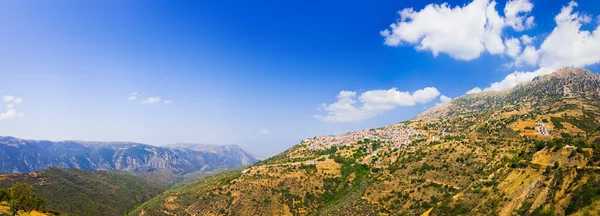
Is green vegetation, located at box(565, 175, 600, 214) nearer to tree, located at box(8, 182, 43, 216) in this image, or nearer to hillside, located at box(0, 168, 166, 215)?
tree, located at box(8, 182, 43, 216)

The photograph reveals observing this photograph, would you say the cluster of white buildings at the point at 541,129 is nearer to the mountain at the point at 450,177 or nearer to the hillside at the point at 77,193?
the mountain at the point at 450,177

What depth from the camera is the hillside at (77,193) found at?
14326 cm

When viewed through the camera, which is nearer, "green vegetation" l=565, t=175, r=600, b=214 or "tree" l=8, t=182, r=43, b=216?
"green vegetation" l=565, t=175, r=600, b=214

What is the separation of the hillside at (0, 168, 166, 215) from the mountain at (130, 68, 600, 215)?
58572 mm

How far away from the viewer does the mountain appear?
39.9 metres

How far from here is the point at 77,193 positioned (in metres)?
160

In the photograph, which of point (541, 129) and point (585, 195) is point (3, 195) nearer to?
point (585, 195)

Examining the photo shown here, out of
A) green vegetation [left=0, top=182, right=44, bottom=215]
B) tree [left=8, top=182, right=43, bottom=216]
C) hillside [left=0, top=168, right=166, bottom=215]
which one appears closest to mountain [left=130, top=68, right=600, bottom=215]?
tree [left=8, top=182, right=43, bottom=216]

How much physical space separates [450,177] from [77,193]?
17734cm

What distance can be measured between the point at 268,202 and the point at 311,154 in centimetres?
6110

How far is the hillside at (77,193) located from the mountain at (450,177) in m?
58.6

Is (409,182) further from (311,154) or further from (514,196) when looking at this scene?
(311,154)

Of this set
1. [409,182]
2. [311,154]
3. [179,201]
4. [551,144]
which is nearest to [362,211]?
[409,182]

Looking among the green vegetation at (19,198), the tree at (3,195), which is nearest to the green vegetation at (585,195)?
the green vegetation at (19,198)
